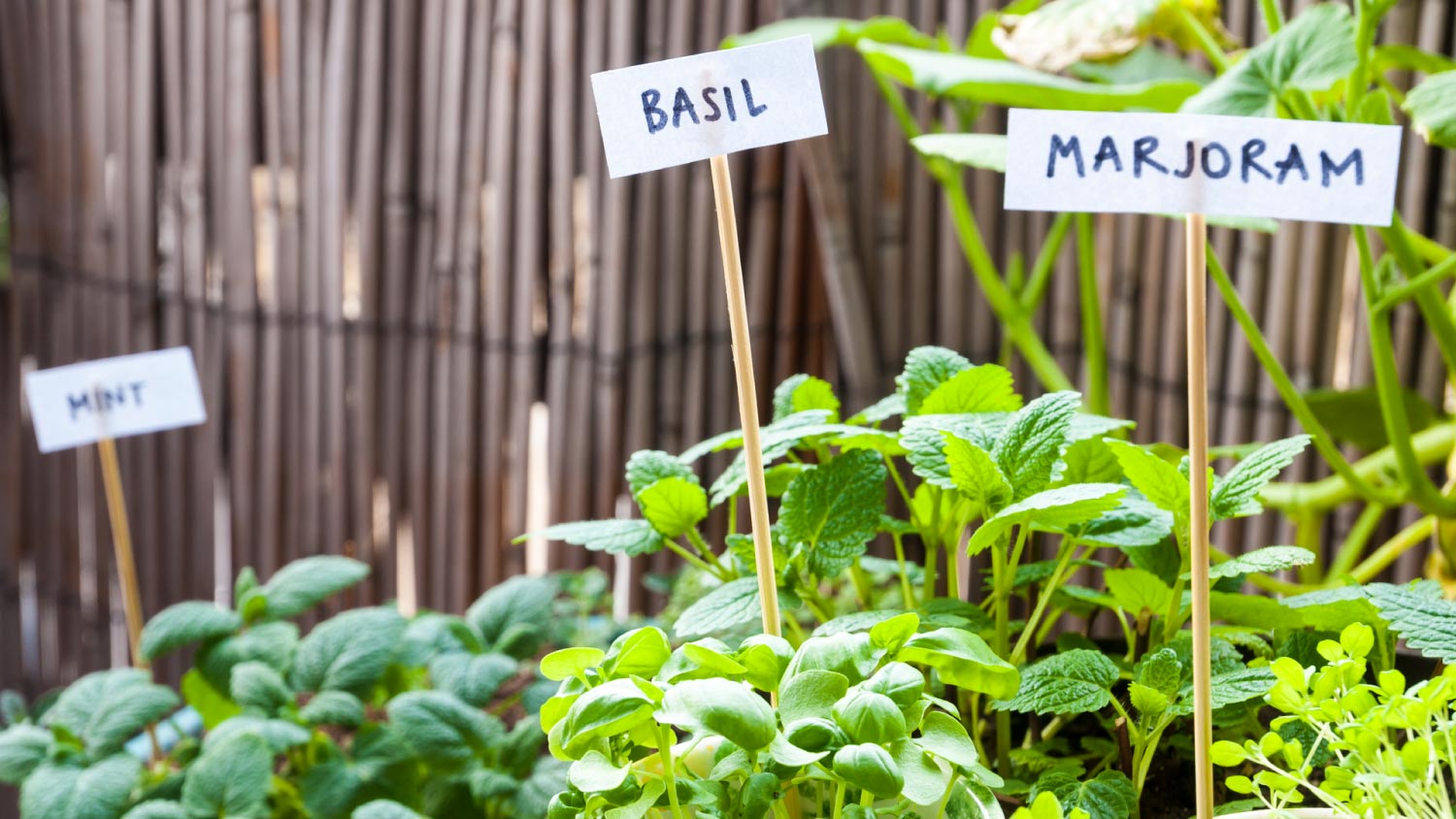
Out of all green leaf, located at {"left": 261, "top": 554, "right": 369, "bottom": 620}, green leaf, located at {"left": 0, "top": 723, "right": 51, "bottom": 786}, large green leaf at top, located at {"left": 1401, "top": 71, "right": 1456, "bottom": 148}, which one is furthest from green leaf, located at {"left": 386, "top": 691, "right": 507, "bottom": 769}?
large green leaf at top, located at {"left": 1401, "top": 71, "right": 1456, "bottom": 148}

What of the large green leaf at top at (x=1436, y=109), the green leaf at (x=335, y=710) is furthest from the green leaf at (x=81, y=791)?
the large green leaf at top at (x=1436, y=109)

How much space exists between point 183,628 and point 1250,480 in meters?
0.71

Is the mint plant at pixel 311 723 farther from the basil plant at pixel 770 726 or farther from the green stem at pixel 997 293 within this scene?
the green stem at pixel 997 293

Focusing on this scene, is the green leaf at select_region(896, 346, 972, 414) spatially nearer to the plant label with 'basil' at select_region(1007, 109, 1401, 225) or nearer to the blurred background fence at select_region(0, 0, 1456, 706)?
the plant label with 'basil' at select_region(1007, 109, 1401, 225)

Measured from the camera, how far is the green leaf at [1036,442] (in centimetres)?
54

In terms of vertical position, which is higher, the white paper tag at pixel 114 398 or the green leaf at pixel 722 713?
the white paper tag at pixel 114 398

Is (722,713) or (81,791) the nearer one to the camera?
(722,713)

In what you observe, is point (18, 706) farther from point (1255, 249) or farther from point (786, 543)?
point (1255, 249)

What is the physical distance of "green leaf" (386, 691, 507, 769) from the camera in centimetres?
72

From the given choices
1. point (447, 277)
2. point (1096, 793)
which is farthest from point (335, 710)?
point (447, 277)

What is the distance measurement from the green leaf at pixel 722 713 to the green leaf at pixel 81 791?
1.56ft

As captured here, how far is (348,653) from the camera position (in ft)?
2.57

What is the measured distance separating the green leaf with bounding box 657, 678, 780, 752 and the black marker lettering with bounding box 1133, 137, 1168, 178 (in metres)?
0.28

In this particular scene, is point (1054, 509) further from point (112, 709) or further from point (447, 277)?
point (447, 277)
